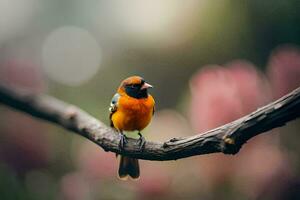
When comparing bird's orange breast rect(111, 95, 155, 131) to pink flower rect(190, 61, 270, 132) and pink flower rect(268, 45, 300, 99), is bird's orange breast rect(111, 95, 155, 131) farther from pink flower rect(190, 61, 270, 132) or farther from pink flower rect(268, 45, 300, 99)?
pink flower rect(268, 45, 300, 99)

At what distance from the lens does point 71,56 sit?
42.9 inches

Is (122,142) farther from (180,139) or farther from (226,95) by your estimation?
(226,95)

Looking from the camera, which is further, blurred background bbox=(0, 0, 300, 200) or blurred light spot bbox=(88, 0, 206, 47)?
blurred light spot bbox=(88, 0, 206, 47)

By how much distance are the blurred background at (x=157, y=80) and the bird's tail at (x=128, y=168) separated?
0.03 meters

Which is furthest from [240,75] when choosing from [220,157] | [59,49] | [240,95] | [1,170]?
[1,170]

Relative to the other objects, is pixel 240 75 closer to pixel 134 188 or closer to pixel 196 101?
pixel 196 101

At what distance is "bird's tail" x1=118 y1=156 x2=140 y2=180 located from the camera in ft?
2.96

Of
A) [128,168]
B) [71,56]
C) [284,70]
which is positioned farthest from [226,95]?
[71,56]

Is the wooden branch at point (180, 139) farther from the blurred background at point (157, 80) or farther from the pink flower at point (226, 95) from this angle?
the pink flower at point (226, 95)

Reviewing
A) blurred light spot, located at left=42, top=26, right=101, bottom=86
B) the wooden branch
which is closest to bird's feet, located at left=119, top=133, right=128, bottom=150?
the wooden branch

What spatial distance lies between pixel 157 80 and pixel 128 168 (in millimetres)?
201

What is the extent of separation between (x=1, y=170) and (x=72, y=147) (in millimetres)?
164

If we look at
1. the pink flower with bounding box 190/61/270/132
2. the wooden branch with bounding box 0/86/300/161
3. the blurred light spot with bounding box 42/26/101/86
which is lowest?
the wooden branch with bounding box 0/86/300/161

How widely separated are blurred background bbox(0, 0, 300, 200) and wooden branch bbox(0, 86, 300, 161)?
0.06 meters
